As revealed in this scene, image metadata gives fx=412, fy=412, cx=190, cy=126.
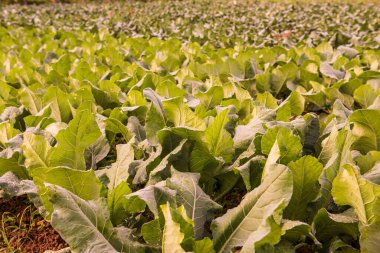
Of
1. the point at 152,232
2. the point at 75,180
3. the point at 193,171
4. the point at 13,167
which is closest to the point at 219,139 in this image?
the point at 193,171

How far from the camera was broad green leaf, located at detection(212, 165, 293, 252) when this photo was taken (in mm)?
1439

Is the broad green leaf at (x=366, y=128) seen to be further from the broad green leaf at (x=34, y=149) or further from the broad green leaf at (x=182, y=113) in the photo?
the broad green leaf at (x=34, y=149)

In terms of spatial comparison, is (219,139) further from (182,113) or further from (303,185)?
(303,185)

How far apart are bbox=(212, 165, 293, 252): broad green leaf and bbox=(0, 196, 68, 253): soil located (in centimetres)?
89

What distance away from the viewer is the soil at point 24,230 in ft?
6.84

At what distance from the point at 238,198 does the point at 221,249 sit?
693 mm

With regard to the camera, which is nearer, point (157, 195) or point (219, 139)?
point (157, 195)

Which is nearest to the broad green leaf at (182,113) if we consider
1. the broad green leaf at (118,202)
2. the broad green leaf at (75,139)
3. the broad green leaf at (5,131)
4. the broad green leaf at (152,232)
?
the broad green leaf at (75,139)

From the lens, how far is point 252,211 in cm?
149

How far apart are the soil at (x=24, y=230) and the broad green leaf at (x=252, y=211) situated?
35.0 inches

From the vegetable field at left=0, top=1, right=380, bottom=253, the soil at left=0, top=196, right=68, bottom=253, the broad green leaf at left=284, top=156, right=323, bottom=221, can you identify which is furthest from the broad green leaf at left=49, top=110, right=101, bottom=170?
the broad green leaf at left=284, top=156, right=323, bottom=221

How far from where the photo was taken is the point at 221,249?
1.53 m

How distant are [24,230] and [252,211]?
1.34 m

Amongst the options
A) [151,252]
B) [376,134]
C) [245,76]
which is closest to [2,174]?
[151,252]
